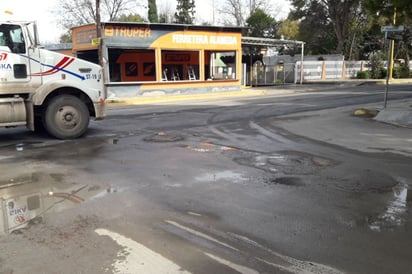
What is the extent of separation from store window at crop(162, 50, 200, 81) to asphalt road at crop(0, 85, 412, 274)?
20.3 metres

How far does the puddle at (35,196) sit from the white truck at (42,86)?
336 centimetres

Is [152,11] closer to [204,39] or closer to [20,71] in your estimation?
[204,39]

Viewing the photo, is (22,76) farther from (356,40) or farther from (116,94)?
(356,40)

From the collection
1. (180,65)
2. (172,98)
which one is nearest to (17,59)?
(172,98)

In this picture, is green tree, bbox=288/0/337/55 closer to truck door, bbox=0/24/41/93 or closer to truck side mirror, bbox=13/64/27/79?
truck door, bbox=0/24/41/93

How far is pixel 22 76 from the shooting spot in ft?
32.1

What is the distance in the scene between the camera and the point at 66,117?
1051cm

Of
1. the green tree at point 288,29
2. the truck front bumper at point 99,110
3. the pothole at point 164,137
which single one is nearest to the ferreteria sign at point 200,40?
the truck front bumper at point 99,110

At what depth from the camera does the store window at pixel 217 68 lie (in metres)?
31.3

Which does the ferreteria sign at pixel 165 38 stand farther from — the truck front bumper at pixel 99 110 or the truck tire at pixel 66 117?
the truck tire at pixel 66 117

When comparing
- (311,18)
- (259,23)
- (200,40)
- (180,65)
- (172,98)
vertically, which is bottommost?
(172,98)

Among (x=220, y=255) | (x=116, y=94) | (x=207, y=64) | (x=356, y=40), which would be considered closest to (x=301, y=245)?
(x=220, y=255)

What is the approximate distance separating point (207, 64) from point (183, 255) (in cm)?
2950

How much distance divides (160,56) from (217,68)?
7.39m
